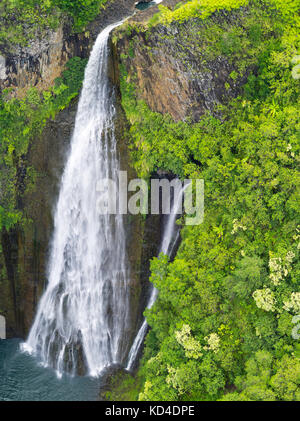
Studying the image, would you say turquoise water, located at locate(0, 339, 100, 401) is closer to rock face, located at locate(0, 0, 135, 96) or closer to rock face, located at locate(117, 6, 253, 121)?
rock face, located at locate(117, 6, 253, 121)

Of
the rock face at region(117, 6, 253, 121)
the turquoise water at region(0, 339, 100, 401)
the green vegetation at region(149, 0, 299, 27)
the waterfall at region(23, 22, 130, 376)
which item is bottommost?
the turquoise water at region(0, 339, 100, 401)

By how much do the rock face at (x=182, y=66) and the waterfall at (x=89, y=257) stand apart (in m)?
Result: 1.66

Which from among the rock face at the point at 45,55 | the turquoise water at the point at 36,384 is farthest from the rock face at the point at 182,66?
the turquoise water at the point at 36,384

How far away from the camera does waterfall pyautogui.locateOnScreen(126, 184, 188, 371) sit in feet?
48.7

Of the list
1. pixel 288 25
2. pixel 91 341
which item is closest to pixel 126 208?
pixel 91 341

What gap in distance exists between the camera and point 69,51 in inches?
611

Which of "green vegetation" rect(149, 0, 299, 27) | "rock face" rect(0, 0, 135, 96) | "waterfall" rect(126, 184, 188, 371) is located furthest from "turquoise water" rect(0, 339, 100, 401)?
"green vegetation" rect(149, 0, 299, 27)

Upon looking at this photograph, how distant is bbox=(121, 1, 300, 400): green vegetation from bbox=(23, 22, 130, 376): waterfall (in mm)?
1581

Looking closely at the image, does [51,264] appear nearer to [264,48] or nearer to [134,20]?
[134,20]

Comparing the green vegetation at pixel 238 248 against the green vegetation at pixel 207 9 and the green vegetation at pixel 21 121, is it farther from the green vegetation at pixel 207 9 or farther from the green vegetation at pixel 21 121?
the green vegetation at pixel 21 121

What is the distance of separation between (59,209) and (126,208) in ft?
9.51

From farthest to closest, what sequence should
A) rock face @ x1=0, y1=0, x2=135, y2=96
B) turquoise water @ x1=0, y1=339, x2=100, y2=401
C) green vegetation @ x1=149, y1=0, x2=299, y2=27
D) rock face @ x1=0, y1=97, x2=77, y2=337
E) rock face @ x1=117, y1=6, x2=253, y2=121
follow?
rock face @ x1=0, y1=97, x2=77, y2=337, rock face @ x1=0, y1=0, x2=135, y2=96, turquoise water @ x1=0, y1=339, x2=100, y2=401, rock face @ x1=117, y1=6, x2=253, y2=121, green vegetation @ x1=149, y1=0, x2=299, y2=27

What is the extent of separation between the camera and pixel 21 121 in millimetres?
16188

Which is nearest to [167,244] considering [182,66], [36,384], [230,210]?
[230,210]
